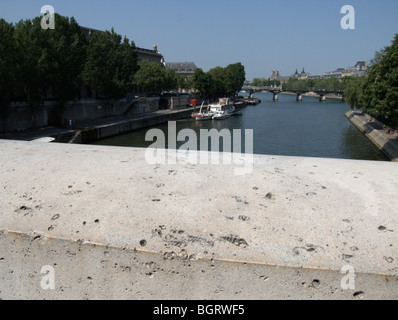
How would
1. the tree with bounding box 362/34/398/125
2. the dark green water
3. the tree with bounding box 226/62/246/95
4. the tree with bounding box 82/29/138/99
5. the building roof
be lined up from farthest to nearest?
the building roof
the tree with bounding box 226/62/246/95
the tree with bounding box 82/29/138/99
the dark green water
the tree with bounding box 362/34/398/125

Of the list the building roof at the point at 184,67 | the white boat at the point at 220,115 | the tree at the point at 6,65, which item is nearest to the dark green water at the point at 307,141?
the white boat at the point at 220,115

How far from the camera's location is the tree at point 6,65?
23391 millimetres

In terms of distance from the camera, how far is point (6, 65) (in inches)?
925

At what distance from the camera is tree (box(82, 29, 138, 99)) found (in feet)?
116

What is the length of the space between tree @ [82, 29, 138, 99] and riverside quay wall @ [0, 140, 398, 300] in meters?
33.2

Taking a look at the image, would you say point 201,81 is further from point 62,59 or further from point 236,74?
point 62,59

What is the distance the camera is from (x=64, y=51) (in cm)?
2969

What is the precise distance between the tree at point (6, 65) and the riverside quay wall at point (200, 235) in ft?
74.0

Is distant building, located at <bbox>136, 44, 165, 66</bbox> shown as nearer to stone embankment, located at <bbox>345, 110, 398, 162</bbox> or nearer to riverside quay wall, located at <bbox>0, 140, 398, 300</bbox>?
stone embankment, located at <bbox>345, 110, 398, 162</bbox>

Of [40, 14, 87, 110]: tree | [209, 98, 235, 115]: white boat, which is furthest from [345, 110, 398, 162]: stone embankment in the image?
[40, 14, 87, 110]: tree

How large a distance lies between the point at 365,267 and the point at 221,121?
162 ft

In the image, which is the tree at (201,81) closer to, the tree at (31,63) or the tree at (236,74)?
the tree at (236,74)

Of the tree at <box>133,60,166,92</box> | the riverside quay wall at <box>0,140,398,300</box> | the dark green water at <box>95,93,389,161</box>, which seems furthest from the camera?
the tree at <box>133,60,166,92</box>

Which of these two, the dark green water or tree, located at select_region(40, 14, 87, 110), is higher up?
tree, located at select_region(40, 14, 87, 110)
